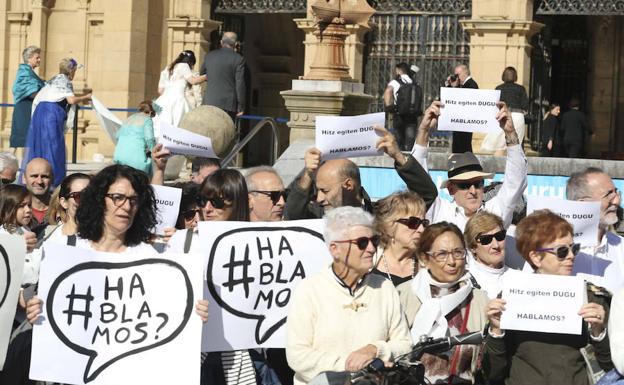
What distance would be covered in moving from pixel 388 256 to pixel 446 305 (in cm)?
90

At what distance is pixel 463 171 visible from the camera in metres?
8.83

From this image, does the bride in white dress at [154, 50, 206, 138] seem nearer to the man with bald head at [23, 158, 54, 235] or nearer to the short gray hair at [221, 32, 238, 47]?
the short gray hair at [221, 32, 238, 47]

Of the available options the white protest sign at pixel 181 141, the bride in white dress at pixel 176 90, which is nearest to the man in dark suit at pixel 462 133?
the bride in white dress at pixel 176 90

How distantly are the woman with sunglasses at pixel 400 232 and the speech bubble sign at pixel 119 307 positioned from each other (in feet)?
3.99

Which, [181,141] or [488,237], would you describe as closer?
[488,237]

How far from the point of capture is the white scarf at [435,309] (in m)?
7.04

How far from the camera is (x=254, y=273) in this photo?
7613 mm

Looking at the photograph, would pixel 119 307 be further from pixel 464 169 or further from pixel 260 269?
pixel 464 169

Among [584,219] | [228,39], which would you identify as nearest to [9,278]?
[584,219]

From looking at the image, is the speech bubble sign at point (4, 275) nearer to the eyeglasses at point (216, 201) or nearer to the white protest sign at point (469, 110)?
the eyeglasses at point (216, 201)

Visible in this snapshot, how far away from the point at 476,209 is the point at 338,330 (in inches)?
89.4

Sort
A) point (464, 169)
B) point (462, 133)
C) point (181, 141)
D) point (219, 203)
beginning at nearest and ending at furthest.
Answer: point (219, 203)
point (464, 169)
point (181, 141)
point (462, 133)

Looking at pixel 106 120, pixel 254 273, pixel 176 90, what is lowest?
pixel 254 273

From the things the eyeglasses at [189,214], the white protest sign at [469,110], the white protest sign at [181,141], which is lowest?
the eyeglasses at [189,214]
